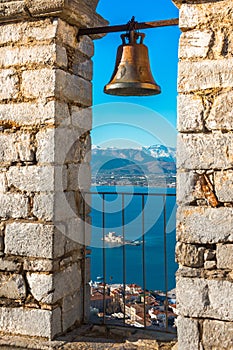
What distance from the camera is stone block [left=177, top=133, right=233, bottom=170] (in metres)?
2.82

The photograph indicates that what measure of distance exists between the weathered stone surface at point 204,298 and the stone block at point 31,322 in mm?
1038

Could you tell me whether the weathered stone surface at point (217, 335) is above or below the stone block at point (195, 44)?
below

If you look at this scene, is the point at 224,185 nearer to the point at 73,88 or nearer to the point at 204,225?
the point at 204,225

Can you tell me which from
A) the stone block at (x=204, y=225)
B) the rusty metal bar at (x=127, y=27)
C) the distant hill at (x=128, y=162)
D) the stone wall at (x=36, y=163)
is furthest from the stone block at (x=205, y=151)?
the stone wall at (x=36, y=163)

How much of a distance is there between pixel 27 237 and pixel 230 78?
1.90 meters

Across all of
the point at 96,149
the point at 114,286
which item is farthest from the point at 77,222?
the point at 114,286

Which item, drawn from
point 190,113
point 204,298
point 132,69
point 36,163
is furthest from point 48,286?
point 132,69

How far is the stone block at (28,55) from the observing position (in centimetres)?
339

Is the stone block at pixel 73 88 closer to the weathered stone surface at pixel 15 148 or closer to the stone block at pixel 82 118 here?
the stone block at pixel 82 118

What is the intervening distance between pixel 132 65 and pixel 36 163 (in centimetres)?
108

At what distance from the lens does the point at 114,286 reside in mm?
6102

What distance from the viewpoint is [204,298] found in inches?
112

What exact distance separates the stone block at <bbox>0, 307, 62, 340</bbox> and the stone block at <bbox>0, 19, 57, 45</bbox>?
6.97 ft

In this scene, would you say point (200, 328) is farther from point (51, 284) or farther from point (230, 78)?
point (230, 78)
